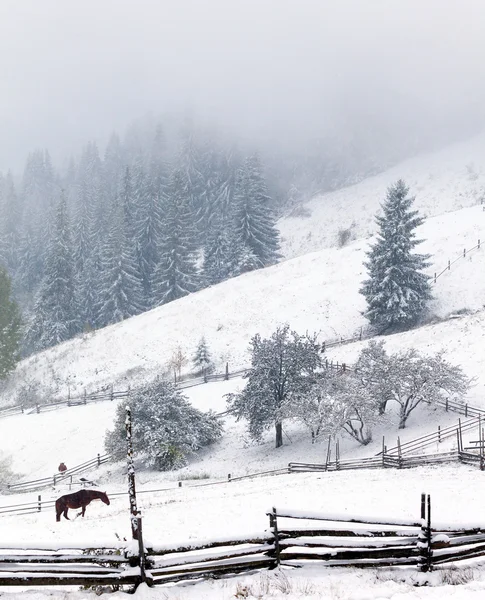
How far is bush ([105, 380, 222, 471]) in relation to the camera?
32.3 meters

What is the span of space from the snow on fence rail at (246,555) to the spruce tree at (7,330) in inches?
1860

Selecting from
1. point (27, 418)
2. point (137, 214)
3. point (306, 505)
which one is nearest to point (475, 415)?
point (306, 505)

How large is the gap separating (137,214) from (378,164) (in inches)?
1893

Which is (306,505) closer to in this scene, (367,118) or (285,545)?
(285,545)

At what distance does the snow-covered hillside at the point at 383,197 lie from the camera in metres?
81.6

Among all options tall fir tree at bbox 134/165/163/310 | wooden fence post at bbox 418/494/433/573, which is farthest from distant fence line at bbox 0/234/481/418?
wooden fence post at bbox 418/494/433/573

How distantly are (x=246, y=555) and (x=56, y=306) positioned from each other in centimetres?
6425

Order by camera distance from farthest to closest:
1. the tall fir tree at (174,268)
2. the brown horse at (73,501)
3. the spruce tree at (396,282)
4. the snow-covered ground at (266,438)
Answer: the tall fir tree at (174,268)
the spruce tree at (396,282)
the brown horse at (73,501)
the snow-covered ground at (266,438)

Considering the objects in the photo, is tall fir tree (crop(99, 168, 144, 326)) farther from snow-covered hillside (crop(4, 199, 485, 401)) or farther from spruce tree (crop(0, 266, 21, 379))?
spruce tree (crop(0, 266, 21, 379))

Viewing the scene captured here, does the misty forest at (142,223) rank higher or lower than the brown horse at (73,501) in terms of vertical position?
higher

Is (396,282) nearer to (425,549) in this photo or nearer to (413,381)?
(413,381)

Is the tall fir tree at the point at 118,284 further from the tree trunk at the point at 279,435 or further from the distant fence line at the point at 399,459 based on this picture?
the distant fence line at the point at 399,459

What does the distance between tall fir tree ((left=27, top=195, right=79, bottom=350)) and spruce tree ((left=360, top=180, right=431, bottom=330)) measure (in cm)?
4017

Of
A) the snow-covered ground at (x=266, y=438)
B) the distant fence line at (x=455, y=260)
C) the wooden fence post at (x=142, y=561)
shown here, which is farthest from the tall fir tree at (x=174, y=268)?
the wooden fence post at (x=142, y=561)
